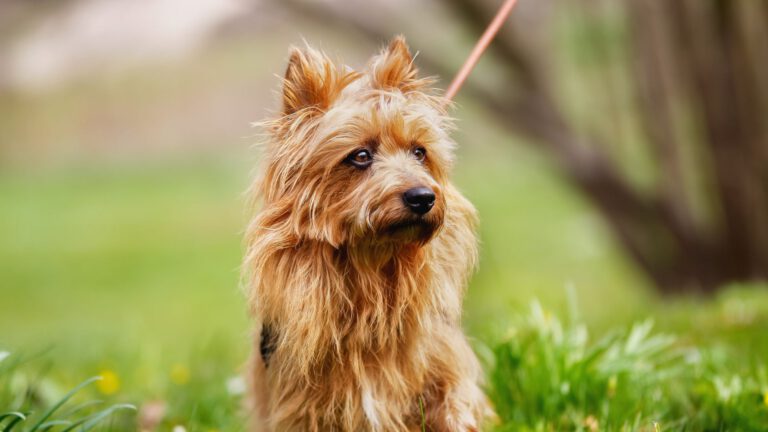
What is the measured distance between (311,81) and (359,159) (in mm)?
349

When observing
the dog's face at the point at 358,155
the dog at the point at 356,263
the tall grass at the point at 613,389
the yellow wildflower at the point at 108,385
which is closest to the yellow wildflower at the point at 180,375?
the yellow wildflower at the point at 108,385

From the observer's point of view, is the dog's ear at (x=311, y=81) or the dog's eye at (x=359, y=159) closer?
the dog's eye at (x=359, y=159)

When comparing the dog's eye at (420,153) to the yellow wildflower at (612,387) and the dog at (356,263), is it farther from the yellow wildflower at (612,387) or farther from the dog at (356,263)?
the yellow wildflower at (612,387)

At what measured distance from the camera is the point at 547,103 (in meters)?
7.58

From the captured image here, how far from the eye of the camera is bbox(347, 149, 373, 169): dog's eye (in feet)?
9.29

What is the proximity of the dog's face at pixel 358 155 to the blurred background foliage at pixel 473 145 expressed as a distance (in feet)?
1.31

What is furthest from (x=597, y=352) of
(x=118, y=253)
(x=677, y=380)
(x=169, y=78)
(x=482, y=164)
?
(x=482, y=164)

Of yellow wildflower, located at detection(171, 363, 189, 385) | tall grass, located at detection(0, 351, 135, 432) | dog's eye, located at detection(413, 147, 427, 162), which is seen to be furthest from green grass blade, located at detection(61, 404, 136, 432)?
yellow wildflower, located at detection(171, 363, 189, 385)

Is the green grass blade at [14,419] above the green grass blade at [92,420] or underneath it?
underneath

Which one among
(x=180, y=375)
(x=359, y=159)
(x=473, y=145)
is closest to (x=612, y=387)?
(x=359, y=159)

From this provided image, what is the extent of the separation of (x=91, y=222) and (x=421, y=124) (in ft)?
36.6

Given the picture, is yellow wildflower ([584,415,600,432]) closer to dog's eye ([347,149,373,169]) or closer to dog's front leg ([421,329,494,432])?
dog's front leg ([421,329,494,432])

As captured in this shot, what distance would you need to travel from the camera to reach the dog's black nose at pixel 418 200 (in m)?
2.64

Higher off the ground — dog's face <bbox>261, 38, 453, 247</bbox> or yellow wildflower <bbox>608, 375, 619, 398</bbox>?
dog's face <bbox>261, 38, 453, 247</bbox>
